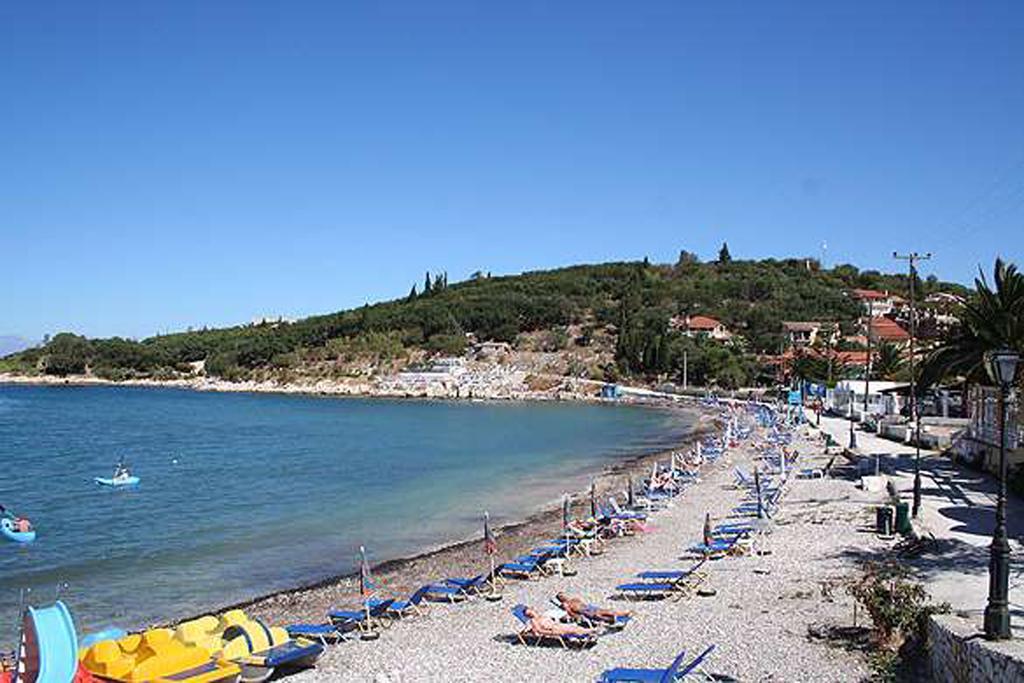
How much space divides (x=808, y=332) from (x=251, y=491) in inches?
3219

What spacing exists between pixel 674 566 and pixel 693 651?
5.50 meters

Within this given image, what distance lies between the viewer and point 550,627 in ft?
41.2

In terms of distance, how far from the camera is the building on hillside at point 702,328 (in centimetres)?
10812

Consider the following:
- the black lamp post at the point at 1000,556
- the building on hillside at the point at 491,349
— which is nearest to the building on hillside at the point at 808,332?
the building on hillside at the point at 491,349

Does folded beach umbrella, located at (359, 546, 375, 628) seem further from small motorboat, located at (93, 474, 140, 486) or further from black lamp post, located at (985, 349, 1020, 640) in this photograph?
small motorboat, located at (93, 474, 140, 486)

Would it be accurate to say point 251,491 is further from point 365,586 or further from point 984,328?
point 984,328

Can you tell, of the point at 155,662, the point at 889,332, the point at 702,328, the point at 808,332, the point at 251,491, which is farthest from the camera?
the point at 702,328

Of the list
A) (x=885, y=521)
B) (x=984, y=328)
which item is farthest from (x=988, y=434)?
(x=885, y=521)

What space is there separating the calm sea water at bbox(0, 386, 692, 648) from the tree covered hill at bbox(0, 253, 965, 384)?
32.4m

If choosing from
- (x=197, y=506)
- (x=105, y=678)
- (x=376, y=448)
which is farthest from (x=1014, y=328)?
(x=376, y=448)

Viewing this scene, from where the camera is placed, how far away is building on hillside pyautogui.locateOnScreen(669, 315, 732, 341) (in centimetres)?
10812

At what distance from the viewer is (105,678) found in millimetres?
10672

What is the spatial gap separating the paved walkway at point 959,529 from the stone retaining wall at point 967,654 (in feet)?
1.25

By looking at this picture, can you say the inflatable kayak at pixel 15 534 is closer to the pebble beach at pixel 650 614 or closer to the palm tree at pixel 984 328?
the pebble beach at pixel 650 614
